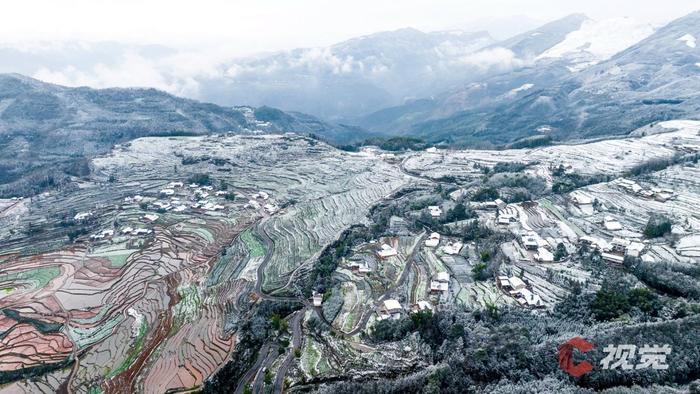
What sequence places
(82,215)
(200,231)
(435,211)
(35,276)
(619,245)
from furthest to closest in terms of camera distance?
(82,215) → (200,231) → (435,211) → (35,276) → (619,245)

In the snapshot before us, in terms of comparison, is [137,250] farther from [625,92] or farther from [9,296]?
[625,92]

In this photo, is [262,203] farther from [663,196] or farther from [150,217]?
[663,196]

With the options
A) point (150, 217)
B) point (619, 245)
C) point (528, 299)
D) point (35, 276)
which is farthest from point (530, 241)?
point (35, 276)

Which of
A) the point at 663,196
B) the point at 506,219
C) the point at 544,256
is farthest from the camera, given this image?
the point at 663,196

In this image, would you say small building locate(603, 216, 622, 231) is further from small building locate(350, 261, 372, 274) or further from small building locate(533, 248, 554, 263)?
small building locate(350, 261, 372, 274)

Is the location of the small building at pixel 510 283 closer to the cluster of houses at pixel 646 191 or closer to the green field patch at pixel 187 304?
the green field patch at pixel 187 304

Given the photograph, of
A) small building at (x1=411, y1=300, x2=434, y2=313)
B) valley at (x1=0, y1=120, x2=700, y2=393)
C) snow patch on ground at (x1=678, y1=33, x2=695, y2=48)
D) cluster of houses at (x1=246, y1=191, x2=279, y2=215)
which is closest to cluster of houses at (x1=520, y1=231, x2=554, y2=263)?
valley at (x1=0, y1=120, x2=700, y2=393)
